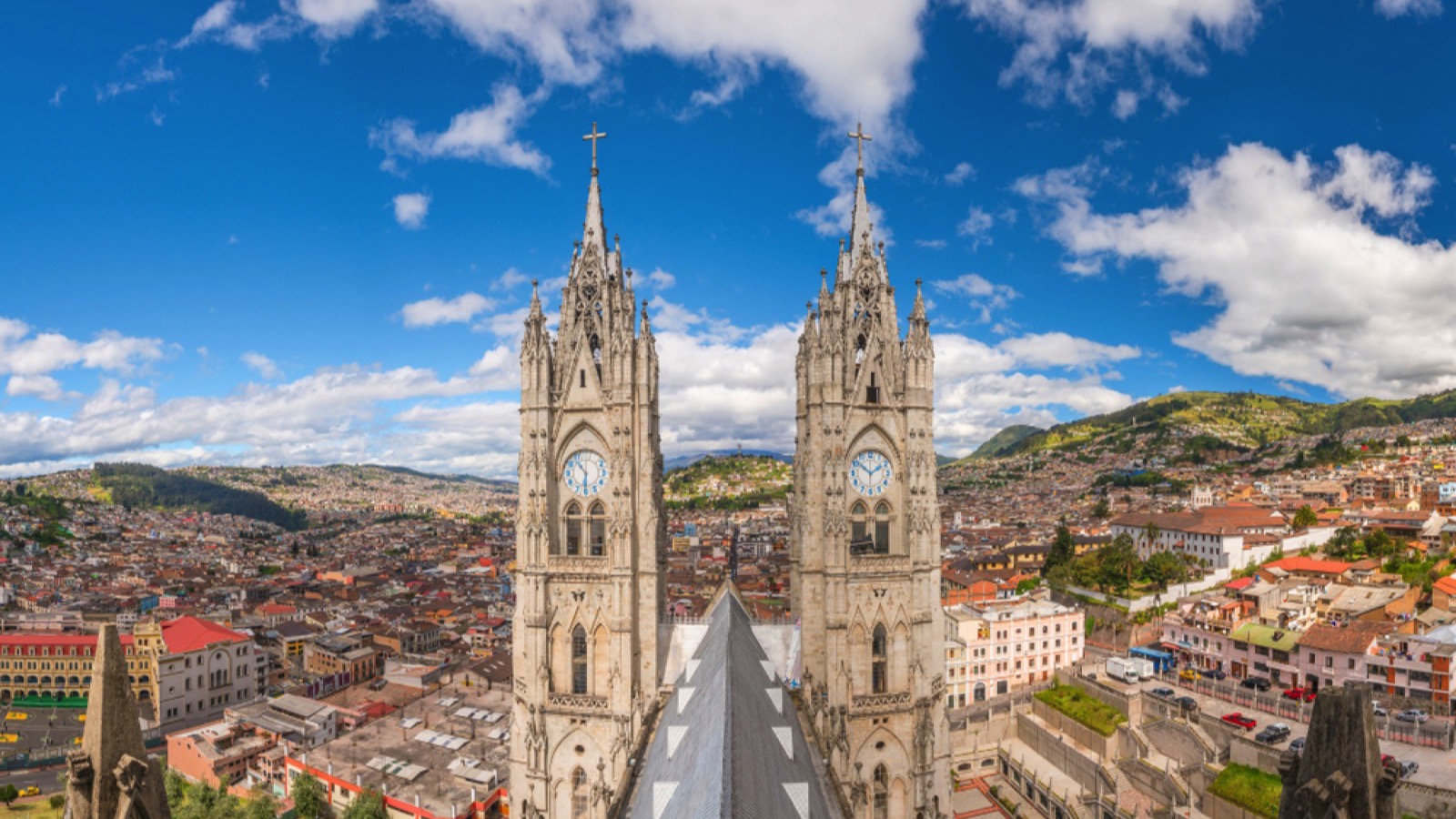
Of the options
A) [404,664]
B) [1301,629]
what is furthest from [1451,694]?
[404,664]

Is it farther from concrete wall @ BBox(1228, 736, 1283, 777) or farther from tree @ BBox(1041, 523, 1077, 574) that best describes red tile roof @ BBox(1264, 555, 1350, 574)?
concrete wall @ BBox(1228, 736, 1283, 777)

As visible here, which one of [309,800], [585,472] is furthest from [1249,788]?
[309,800]

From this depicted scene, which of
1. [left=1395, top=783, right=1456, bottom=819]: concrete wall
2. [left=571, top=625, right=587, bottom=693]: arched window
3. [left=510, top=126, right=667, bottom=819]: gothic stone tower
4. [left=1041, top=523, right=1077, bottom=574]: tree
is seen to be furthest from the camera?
[left=1041, top=523, right=1077, bottom=574]: tree

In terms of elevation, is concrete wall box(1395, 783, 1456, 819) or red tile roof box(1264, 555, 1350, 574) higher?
red tile roof box(1264, 555, 1350, 574)

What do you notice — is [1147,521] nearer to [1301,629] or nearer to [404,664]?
[1301,629]

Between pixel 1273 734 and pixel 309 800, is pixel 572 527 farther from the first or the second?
pixel 1273 734

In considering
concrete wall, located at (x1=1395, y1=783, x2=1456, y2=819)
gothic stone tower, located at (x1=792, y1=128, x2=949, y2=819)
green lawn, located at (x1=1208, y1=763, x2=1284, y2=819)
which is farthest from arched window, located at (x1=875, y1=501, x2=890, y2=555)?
green lawn, located at (x1=1208, y1=763, x2=1284, y2=819)

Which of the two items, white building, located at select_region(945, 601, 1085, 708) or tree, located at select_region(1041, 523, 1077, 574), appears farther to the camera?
tree, located at select_region(1041, 523, 1077, 574)
